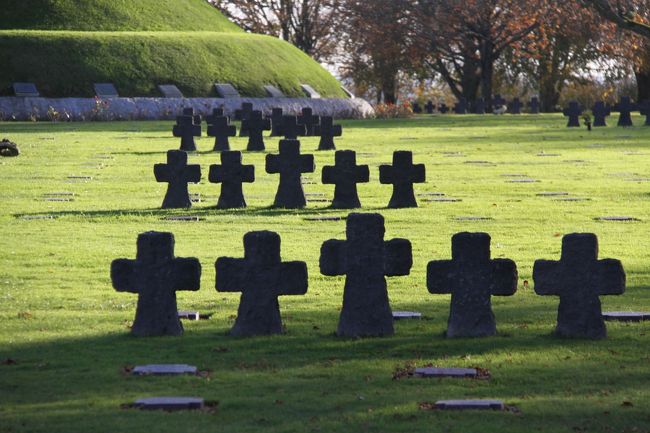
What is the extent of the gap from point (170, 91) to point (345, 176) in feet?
149

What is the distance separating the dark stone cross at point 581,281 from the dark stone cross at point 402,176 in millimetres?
11469

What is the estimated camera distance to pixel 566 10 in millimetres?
83188

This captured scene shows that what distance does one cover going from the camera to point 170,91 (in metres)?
66.4

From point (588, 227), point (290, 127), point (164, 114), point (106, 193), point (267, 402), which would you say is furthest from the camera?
point (164, 114)

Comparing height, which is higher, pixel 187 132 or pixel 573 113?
pixel 187 132

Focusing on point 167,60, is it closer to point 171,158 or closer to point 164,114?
point 164,114

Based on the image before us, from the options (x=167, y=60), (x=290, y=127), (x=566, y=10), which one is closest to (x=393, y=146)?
(x=290, y=127)

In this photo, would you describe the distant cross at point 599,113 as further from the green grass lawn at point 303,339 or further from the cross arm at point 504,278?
the cross arm at point 504,278

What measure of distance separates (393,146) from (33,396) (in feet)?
109

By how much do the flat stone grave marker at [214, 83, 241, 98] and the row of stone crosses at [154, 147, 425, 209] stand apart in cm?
4574

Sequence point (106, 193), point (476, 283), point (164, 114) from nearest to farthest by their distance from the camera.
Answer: point (476, 283) < point (106, 193) < point (164, 114)

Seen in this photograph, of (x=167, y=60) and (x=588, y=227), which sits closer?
(x=588, y=227)

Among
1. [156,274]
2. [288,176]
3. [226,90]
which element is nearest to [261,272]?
[156,274]

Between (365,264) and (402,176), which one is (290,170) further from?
(365,264)
